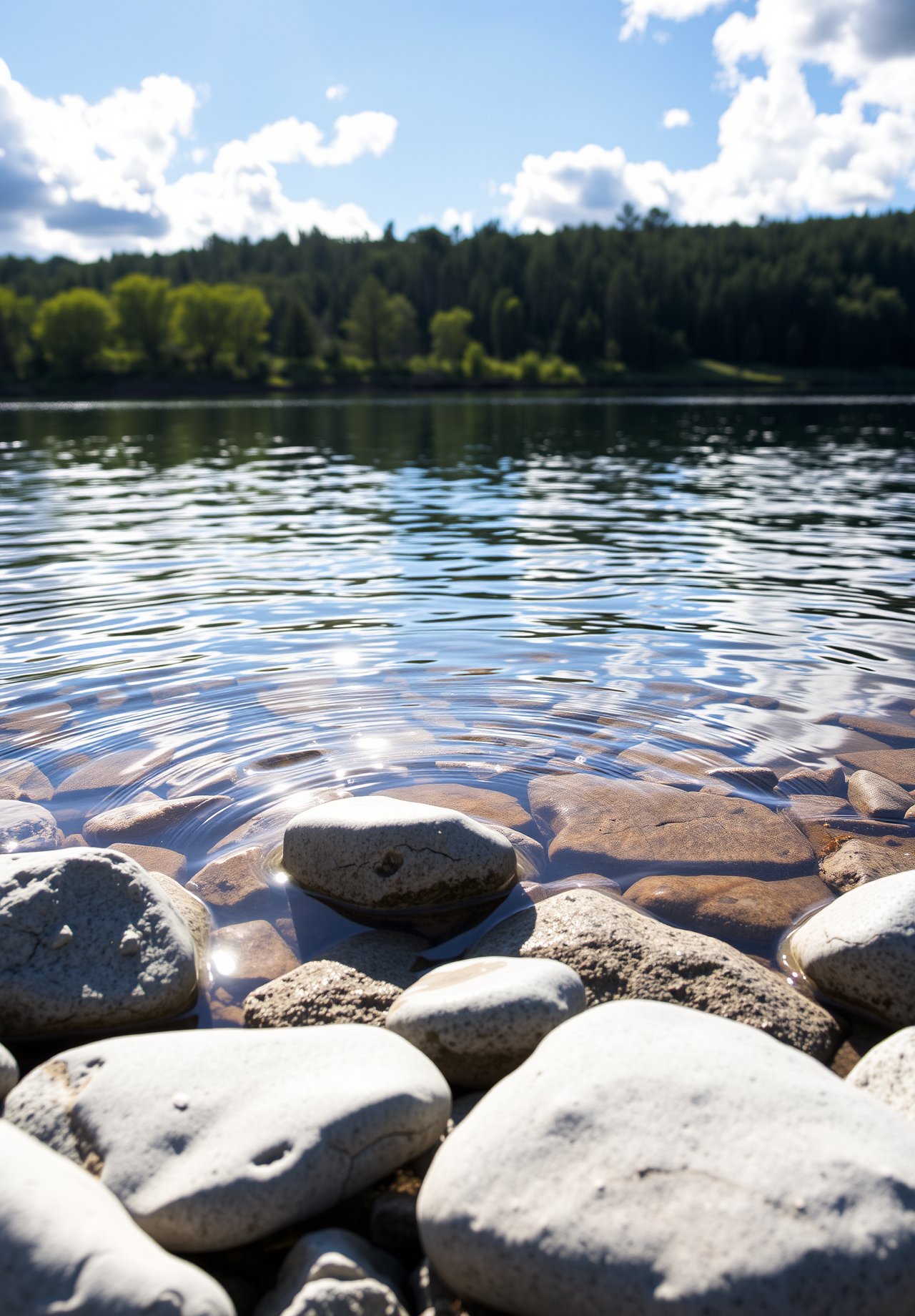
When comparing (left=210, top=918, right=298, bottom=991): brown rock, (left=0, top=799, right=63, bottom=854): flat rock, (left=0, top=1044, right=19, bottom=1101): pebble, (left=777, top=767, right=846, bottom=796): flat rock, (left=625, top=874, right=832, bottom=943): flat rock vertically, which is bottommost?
(left=210, top=918, right=298, bottom=991): brown rock

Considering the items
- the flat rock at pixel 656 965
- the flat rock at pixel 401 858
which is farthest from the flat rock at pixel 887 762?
the flat rock at pixel 401 858

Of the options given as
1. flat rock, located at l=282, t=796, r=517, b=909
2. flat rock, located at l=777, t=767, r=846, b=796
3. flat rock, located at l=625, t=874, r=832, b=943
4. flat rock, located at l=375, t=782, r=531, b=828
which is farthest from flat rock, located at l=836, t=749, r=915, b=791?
flat rock, located at l=282, t=796, r=517, b=909

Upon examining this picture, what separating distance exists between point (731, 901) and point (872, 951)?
2.92ft

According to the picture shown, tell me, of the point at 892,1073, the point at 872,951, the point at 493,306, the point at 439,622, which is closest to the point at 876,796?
the point at 872,951

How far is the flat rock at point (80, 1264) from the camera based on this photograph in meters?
1.97

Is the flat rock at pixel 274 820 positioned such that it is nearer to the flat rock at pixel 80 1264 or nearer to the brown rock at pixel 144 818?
Result: the brown rock at pixel 144 818

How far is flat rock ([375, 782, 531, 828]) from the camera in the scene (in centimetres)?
539

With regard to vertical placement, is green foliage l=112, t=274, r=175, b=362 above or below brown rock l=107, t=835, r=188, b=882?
above

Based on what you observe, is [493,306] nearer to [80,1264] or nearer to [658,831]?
[658,831]

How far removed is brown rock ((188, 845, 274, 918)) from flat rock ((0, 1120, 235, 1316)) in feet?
7.52

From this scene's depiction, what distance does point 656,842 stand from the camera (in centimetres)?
510

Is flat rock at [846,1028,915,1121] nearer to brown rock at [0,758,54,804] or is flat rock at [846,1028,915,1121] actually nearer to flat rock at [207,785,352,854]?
flat rock at [207,785,352,854]

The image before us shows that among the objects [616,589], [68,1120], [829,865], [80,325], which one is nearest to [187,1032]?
[68,1120]

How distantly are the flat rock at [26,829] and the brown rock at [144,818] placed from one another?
0.19 metres
